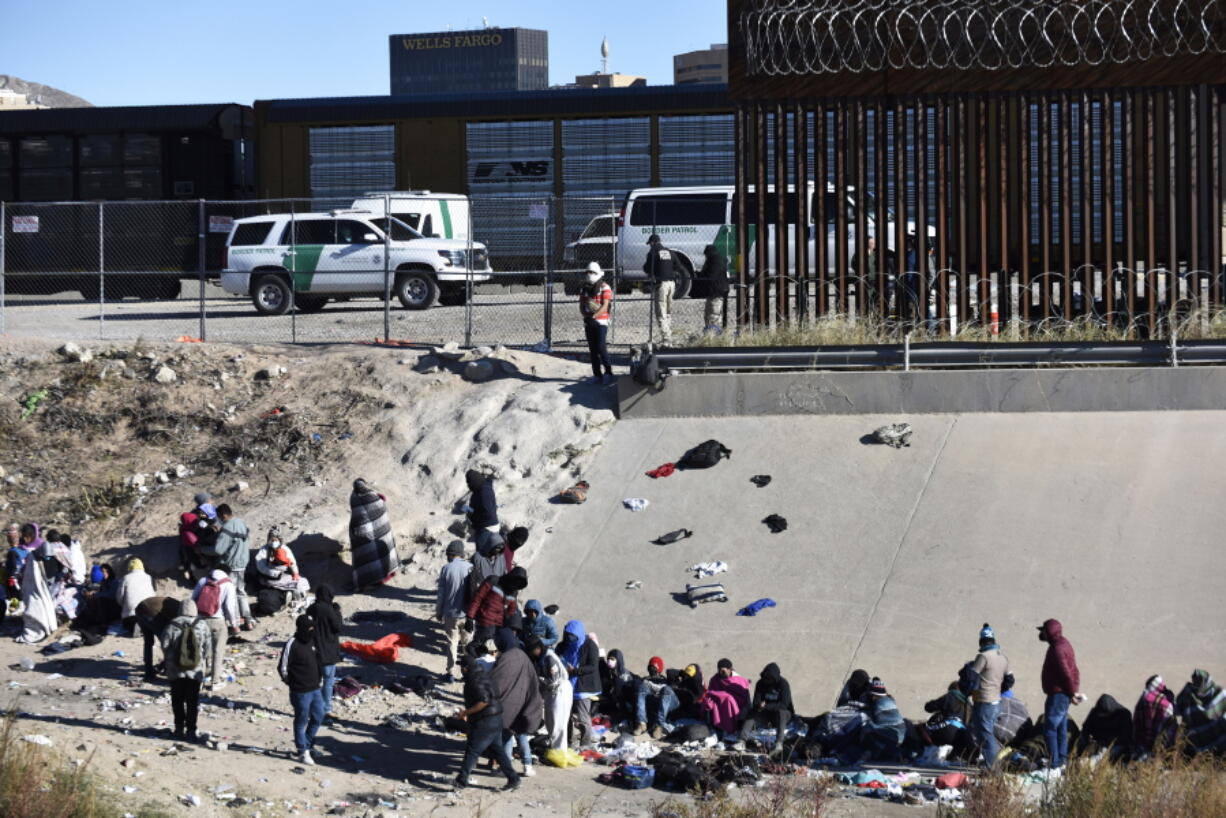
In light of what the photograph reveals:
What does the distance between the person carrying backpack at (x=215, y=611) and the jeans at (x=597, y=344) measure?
570cm

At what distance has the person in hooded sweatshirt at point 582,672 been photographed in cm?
1302

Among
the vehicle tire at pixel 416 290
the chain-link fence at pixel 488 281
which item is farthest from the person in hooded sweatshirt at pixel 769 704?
the vehicle tire at pixel 416 290

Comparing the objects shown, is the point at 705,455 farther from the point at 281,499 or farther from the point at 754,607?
the point at 281,499

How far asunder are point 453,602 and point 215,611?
6.77 ft

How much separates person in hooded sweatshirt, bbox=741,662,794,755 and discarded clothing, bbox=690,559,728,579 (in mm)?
2372

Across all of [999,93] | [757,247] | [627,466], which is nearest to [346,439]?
[627,466]

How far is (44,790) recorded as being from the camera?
390 inches

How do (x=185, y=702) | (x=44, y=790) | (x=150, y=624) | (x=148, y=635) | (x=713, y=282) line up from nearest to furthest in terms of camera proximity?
(x=44, y=790) → (x=185, y=702) → (x=150, y=624) → (x=148, y=635) → (x=713, y=282)

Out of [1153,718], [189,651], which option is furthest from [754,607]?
[189,651]

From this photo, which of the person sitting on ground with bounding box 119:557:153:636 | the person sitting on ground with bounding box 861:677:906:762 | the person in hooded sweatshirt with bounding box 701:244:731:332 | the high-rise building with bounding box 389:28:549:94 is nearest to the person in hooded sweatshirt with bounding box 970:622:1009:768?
the person sitting on ground with bounding box 861:677:906:762

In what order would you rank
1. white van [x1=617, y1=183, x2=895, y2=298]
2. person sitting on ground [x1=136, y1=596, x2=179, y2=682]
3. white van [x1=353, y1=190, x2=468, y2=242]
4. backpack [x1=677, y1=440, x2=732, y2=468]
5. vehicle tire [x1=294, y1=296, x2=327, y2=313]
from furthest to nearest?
1. white van [x1=353, y1=190, x2=468, y2=242]
2. vehicle tire [x1=294, y1=296, x2=327, y2=313]
3. white van [x1=617, y1=183, x2=895, y2=298]
4. backpack [x1=677, y1=440, x2=732, y2=468]
5. person sitting on ground [x1=136, y1=596, x2=179, y2=682]

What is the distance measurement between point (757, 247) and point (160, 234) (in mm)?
15160

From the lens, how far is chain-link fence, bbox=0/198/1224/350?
18281mm

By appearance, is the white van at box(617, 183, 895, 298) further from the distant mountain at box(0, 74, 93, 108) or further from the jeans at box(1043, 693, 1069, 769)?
the distant mountain at box(0, 74, 93, 108)
